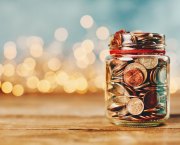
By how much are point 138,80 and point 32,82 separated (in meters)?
1.21

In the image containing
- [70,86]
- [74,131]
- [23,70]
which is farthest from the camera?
[70,86]

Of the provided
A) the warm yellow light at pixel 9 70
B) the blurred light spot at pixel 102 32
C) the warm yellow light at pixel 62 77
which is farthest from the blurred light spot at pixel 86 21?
the warm yellow light at pixel 9 70

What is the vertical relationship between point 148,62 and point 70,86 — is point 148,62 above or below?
above

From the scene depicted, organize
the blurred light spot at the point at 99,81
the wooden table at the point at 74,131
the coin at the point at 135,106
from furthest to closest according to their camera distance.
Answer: the blurred light spot at the point at 99,81
the coin at the point at 135,106
the wooden table at the point at 74,131

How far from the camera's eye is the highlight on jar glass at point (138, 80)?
902mm

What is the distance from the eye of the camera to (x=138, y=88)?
35.5 inches

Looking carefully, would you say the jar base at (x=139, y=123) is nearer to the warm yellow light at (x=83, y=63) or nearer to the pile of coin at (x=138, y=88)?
the pile of coin at (x=138, y=88)

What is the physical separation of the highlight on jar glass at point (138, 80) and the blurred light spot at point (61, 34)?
3.24 feet

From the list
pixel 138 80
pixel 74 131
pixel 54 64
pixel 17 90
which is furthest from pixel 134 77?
pixel 17 90

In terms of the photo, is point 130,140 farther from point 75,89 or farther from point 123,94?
point 75,89

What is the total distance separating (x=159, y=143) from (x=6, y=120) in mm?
426

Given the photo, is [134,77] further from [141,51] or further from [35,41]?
[35,41]

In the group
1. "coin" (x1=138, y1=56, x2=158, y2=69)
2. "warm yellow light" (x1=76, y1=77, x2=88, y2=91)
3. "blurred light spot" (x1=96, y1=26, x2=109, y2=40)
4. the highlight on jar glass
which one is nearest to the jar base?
the highlight on jar glass

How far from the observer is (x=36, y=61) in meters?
1.97
